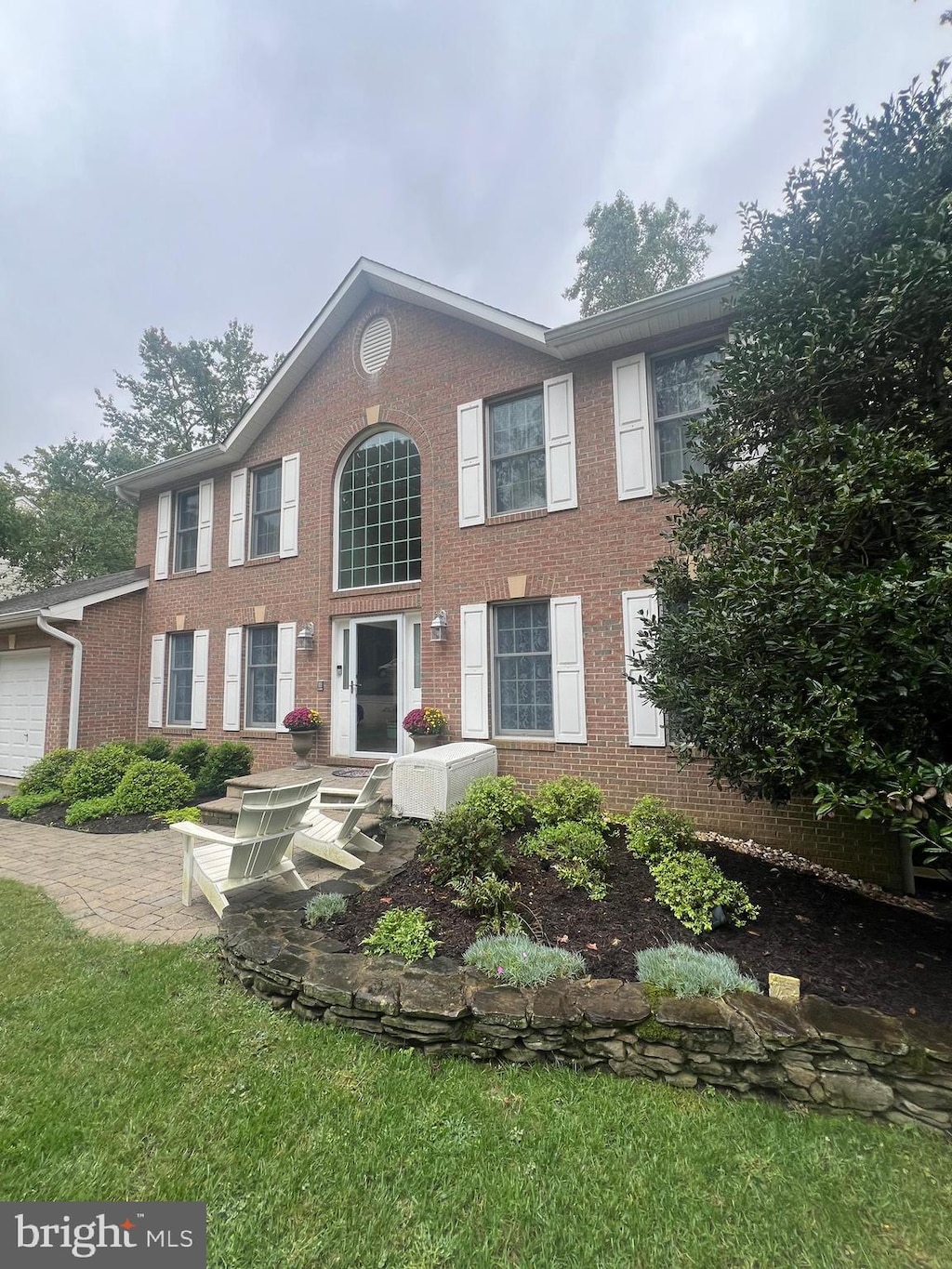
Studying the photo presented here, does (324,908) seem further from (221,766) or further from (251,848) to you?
(221,766)

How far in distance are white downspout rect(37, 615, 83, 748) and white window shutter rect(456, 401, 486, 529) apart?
310 inches

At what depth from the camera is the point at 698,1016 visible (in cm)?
252

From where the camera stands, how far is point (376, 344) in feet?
30.3

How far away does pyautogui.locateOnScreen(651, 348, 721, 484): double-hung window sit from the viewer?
6695 millimetres

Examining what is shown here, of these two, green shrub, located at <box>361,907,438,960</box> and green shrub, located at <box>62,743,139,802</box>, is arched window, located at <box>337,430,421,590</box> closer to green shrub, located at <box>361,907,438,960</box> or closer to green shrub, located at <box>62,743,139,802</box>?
green shrub, located at <box>62,743,139,802</box>

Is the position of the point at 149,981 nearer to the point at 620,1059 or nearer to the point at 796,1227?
the point at 620,1059

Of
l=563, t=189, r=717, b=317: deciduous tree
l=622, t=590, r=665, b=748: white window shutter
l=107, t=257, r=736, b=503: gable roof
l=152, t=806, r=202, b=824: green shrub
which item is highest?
l=563, t=189, r=717, b=317: deciduous tree

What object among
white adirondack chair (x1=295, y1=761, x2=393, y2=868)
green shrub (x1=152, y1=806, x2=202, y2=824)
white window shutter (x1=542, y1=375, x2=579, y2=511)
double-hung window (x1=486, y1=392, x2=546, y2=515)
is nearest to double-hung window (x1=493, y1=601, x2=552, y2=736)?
white window shutter (x1=542, y1=375, x2=579, y2=511)

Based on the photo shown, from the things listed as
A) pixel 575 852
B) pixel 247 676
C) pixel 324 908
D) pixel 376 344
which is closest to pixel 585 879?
pixel 575 852

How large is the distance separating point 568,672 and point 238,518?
7.24 metres

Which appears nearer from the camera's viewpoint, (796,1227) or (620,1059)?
(796,1227)

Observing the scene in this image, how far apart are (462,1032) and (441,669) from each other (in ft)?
17.9

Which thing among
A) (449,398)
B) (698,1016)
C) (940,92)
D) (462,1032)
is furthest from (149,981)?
(449,398)

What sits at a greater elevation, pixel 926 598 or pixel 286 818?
pixel 926 598
